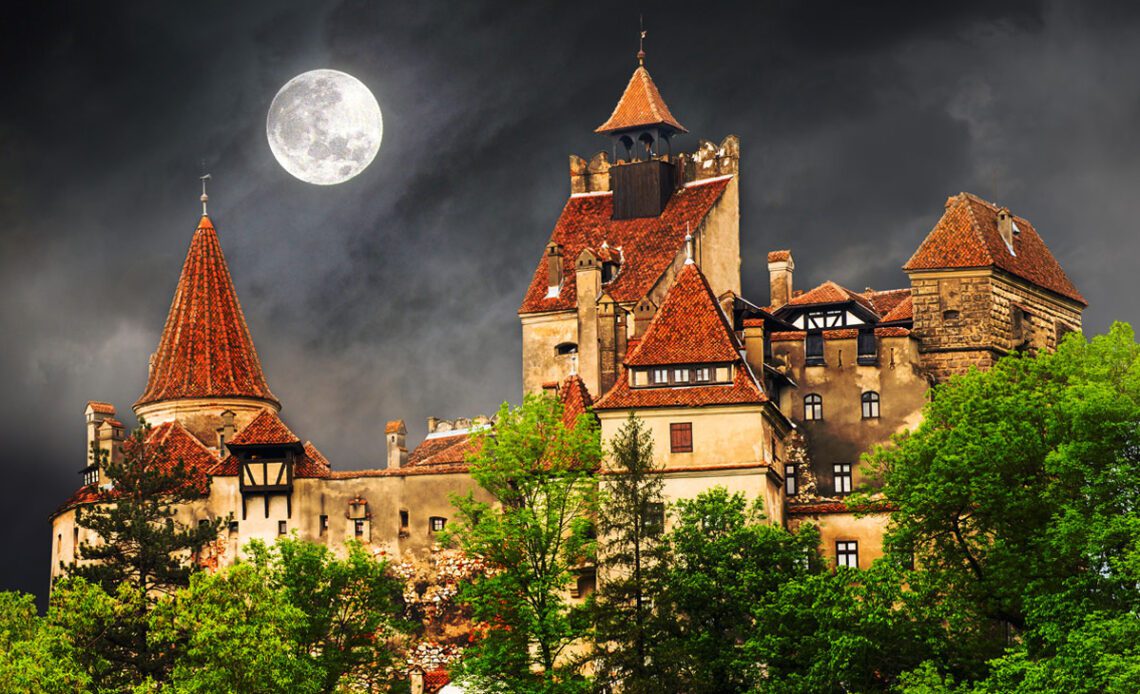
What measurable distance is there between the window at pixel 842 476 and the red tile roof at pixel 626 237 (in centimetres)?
1082

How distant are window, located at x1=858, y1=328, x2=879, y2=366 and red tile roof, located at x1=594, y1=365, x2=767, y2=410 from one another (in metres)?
9.74

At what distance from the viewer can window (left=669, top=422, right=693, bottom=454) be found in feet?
Answer: 297

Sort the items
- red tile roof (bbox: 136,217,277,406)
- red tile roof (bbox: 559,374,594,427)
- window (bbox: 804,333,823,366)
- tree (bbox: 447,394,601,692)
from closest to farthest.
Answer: tree (bbox: 447,394,601,692)
red tile roof (bbox: 559,374,594,427)
window (bbox: 804,333,823,366)
red tile roof (bbox: 136,217,277,406)

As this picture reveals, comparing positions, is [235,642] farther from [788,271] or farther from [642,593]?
[788,271]

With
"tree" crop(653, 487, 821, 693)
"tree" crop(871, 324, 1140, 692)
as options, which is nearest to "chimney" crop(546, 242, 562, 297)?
"tree" crop(653, 487, 821, 693)

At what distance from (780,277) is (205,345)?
2569 centimetres

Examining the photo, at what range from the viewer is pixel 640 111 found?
11462cm

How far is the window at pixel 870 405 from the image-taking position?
99500mm

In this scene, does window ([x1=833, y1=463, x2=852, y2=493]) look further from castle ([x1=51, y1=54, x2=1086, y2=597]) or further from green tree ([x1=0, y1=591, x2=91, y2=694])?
green tree ([x1=0, y1=591, x2=91, y2=694])

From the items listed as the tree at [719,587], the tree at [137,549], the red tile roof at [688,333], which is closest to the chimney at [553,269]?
the red tile roof at [688,333]

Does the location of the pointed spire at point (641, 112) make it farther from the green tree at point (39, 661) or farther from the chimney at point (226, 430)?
the green tree at point (39, 661)

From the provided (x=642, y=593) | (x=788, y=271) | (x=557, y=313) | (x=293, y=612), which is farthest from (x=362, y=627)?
(x=788, y=271)

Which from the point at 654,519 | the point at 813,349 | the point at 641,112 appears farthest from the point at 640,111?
the point at 654,519

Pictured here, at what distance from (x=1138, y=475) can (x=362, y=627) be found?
28.9m
